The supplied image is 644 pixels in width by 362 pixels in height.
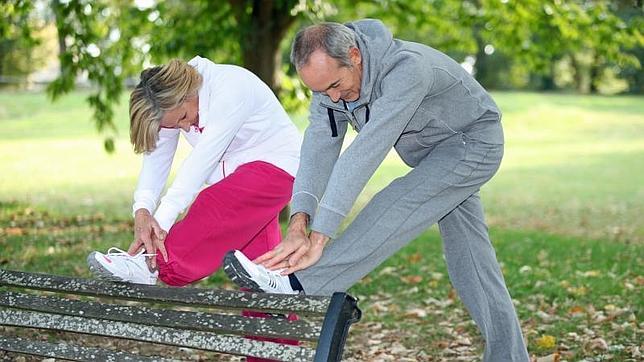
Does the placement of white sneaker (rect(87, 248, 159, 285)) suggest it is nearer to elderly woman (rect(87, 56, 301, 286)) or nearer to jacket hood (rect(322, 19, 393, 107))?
elderly woman (rect(87, 56, 301, 286))

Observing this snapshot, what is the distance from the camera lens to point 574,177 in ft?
76.3

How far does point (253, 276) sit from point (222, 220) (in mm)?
692

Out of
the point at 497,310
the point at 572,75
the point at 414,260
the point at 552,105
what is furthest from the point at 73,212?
the point at 572,75

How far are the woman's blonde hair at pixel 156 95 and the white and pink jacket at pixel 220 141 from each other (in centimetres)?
10

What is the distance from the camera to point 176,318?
11.8 ft

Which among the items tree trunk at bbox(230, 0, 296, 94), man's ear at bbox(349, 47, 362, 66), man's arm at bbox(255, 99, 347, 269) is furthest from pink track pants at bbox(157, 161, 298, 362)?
tree trunk at bbox(230, 0, 296, 94)

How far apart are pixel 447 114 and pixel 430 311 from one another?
334cm

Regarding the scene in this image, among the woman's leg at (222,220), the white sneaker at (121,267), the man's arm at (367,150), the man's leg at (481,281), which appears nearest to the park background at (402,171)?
the man's leg at (481,281)

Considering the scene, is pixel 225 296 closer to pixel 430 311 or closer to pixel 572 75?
pixel 430 311

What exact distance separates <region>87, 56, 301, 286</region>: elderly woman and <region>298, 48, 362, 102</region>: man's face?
0.60m

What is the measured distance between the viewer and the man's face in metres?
3.55

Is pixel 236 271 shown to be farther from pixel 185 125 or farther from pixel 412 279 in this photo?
pixel 412 279

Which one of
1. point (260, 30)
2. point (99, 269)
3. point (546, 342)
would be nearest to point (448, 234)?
point (99, 269)

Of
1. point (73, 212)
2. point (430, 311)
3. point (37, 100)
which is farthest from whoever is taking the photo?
point (37, 100)
